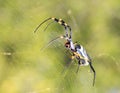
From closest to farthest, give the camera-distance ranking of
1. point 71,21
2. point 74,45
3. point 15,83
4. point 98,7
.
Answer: point 74,45, point 15,83, point 71,21, point 98,7

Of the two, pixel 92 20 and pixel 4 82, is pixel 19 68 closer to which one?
pixel 4 82

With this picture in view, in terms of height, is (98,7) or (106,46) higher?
(98,7)

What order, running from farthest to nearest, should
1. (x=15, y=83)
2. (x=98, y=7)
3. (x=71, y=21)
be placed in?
(x=98, y=7) < (x=71, y=21) < (x=15, y=83)

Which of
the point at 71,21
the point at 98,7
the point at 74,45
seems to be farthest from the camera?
the point at 98,7

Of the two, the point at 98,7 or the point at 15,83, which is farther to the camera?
the point at 98,7

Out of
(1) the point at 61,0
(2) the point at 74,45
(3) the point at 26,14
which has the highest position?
(1) the point at 61,0

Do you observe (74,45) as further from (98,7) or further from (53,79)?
(98,7)

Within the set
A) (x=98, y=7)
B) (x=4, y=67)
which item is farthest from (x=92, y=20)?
(x=4, y=67)

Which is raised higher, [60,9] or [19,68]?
[60,9]

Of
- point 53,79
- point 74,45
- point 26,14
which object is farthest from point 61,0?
point 74,45
